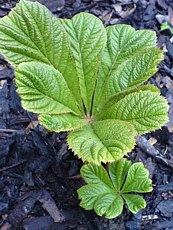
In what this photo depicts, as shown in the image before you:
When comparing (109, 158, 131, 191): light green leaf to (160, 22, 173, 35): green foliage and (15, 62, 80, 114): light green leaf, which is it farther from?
(160, 22, 173, 35): green foliage

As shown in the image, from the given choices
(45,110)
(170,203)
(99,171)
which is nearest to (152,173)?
(170,203)

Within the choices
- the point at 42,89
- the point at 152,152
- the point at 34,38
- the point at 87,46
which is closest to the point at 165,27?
the point at 152,152

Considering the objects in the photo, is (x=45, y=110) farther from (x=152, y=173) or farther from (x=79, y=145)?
(x=152, y=173)

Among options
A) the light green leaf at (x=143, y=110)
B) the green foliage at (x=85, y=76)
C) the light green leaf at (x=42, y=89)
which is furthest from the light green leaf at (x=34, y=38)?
the light green leaf at (x=143, y=110)

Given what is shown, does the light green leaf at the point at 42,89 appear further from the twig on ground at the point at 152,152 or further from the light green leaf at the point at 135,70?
the twig on ground at the point at 152,152

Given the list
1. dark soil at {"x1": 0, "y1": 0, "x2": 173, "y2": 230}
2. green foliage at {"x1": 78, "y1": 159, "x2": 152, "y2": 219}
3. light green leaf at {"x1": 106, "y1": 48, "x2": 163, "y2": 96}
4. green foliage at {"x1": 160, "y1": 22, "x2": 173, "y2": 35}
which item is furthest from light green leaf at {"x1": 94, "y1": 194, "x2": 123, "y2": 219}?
green foliage at {"x1": 160, "y1": 22, "x2": 173, "y2": 35}
